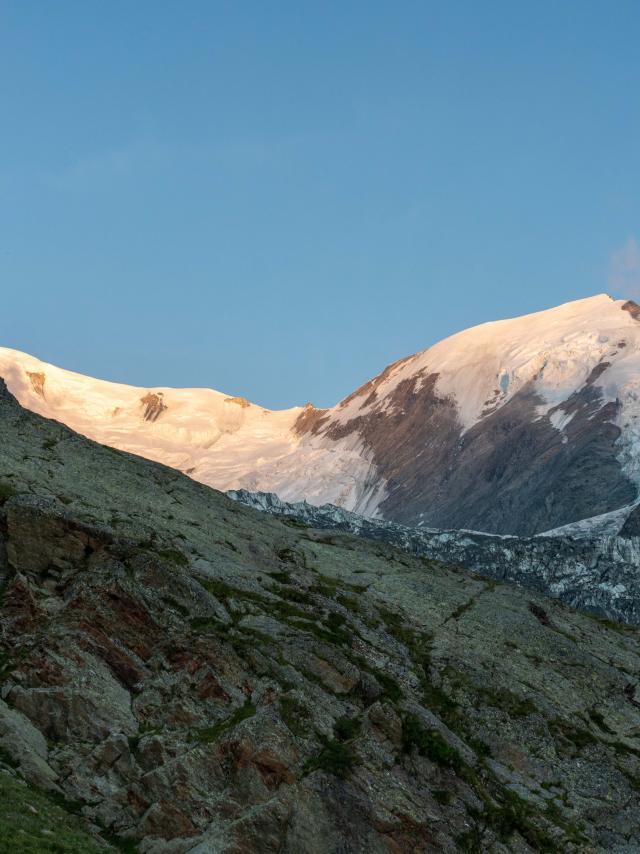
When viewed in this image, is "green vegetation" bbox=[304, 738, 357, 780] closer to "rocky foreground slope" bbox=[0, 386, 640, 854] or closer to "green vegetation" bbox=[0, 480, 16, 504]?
"rocky foreground slope" bbox=[0, 386, 640, 854]

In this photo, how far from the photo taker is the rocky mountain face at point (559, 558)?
131 metres

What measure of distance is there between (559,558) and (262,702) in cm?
9542

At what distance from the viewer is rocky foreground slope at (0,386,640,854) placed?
→ 41719mm

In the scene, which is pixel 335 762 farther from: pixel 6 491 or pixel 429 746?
pixel 6 491

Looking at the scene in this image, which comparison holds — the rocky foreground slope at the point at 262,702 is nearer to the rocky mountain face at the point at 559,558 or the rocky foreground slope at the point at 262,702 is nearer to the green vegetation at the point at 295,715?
the green vegetation at the point at 295,715

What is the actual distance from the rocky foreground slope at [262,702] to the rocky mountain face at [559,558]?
163ft

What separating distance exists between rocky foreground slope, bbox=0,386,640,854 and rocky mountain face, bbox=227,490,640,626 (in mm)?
49752

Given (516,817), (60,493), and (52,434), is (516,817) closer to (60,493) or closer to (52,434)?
(60,493)

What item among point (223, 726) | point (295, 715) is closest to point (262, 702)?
point (295, 715)

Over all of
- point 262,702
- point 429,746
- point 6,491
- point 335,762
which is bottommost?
point 335,762

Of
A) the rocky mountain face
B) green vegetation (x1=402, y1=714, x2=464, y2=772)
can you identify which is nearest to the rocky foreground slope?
green vegetation (x1=402, y1=714, x2=464, y2=772)

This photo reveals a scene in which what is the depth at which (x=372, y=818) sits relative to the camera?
42.6 m

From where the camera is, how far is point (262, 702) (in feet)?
161

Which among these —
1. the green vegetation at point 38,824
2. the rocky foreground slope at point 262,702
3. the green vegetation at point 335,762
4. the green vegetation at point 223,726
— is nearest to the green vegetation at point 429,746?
the rocky foreground slope at point 262,702
